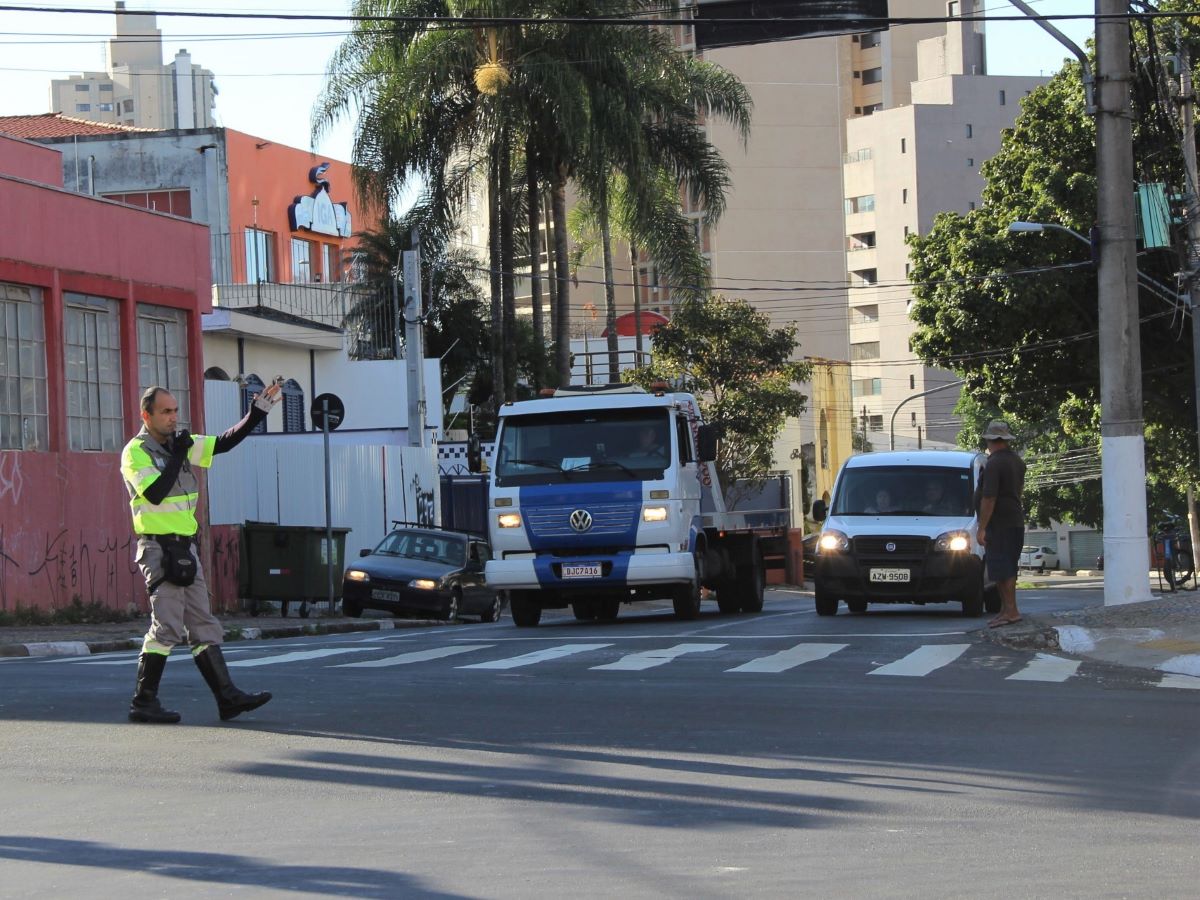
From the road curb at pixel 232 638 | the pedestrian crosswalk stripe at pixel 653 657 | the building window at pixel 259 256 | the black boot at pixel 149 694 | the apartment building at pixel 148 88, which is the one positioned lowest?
the road curb at pixel 232 638

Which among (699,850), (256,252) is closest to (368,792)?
(699,850)

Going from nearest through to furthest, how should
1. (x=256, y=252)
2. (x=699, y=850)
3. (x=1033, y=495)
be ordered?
(x=699, y=850), (x=256, y=252), (x=1033, y=495)

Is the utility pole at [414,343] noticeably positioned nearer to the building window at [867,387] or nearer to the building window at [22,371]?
the building window at [22,371]

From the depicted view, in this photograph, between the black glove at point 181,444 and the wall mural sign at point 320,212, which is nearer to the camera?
the black glove at point 181,444

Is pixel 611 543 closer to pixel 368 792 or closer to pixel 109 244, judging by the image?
pixel 109 244

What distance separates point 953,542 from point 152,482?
1267 centimetres

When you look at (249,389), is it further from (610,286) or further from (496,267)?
(610,286)

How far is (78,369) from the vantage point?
24.2 metres

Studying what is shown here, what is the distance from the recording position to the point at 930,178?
337ft

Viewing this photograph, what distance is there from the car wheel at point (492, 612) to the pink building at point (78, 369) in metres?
4.40

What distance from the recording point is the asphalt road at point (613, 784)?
20.7 ft

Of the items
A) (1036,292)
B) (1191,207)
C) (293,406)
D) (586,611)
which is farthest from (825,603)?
(293,406)

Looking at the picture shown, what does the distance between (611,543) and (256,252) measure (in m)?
32.2

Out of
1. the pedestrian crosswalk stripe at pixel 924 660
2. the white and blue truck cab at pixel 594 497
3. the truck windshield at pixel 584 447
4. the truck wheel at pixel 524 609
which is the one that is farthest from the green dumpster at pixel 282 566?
the pedestrian crosswalk stripe at pixel 924 660
